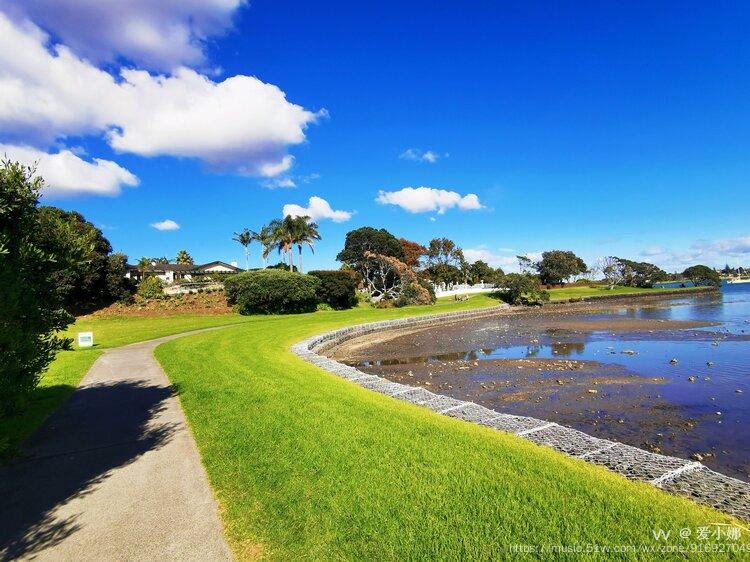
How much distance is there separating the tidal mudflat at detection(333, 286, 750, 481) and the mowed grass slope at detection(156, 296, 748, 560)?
14.9 feet

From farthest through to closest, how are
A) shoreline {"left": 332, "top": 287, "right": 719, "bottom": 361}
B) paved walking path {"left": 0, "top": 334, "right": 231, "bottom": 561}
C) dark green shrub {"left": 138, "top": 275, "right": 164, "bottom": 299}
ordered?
dark green shrub {"left": 138, "top": 275, "right": 164, "bottom": 299}
shoreline {"left": 332, "top": 287, "right": 719, "bottom": 361}
paved walking path {"left": 0, "top": 334, "right": 231, "bottom": 561}

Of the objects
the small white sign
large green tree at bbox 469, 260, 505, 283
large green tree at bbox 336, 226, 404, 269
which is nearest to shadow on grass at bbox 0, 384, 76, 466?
the small white sign

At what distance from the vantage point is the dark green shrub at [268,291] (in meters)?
42.2

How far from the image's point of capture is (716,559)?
12.5 ft

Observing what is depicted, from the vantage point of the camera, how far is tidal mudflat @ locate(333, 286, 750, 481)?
370 inches

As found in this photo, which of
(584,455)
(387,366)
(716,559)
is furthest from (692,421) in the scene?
(387,366)

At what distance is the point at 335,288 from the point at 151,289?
2239 cm

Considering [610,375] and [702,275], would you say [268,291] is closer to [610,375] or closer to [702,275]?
[610,375]

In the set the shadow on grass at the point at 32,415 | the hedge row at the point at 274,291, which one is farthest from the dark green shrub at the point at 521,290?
the shadow on grass at the point at 32,415

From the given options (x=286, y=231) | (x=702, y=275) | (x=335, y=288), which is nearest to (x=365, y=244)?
(x=286, y=231)

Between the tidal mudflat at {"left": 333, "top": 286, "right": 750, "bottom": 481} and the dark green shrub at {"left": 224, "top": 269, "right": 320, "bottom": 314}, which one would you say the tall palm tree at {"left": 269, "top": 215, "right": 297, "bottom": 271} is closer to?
the dark green shrub at {"left": 224, "top": 269, "right": 320, "bottom": 314}

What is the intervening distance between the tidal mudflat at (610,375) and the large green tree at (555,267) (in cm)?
5490

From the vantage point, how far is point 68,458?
712cm

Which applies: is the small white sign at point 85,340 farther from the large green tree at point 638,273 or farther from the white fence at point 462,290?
the large green tree at point 638,273
